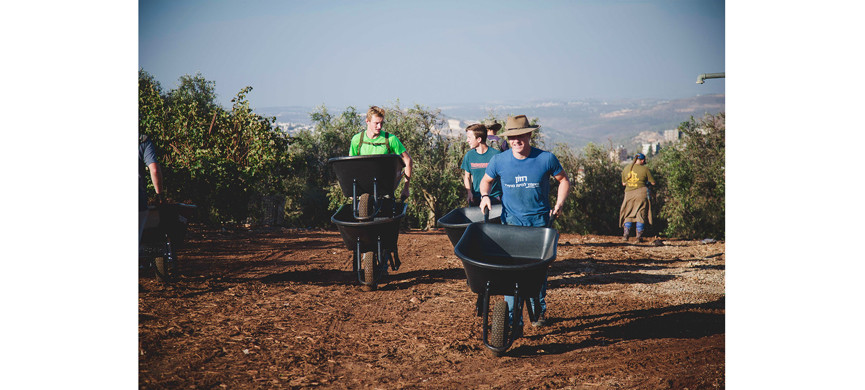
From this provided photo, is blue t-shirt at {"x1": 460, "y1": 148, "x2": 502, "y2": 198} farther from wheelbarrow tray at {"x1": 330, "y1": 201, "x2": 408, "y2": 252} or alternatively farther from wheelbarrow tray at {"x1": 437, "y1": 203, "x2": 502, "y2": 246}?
A: wheelbarrow tray at {"x1": 330, "y1": 201, "x2": 408, "y2": 252}

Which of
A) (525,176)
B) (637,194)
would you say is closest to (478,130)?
(525,176)

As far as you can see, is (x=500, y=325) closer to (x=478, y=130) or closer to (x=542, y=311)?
(x=542, y=311)

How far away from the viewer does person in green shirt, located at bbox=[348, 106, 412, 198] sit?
16.3 feet

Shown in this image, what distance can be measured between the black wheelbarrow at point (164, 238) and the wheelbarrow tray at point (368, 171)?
55.0 inches

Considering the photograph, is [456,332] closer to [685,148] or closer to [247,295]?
[247,295]

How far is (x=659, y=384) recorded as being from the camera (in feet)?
10.3

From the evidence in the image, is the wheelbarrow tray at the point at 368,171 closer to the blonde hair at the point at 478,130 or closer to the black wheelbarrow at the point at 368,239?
the black wheelbarrow at the point at 368,239

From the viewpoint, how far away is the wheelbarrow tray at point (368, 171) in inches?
183

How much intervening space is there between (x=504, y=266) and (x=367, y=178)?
6.54 ft

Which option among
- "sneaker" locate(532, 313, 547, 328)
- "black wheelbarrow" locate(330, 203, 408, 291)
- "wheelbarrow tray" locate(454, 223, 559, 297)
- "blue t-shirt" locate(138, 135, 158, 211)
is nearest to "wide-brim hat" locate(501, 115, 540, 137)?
"wheelbarrow tray" locate(454, 223, 559, 297)

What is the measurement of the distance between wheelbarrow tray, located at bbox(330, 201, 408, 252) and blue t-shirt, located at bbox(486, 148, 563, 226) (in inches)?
54.0

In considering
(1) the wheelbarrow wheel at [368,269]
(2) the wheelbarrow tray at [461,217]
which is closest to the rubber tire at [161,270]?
(1) the wheelbarrow wheel at [368,269]

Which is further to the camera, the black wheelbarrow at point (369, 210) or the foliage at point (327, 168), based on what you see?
the foliage at point (327, 168)
